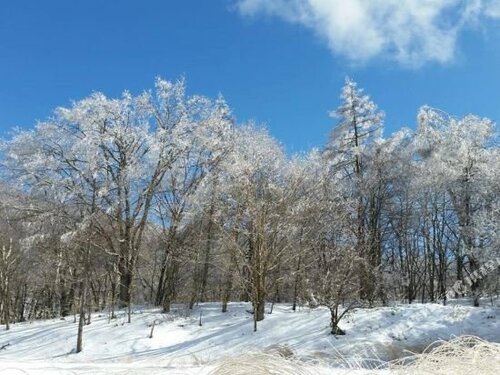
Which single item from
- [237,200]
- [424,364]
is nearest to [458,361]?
[424,364]

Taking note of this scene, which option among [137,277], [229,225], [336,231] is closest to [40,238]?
[137,277]

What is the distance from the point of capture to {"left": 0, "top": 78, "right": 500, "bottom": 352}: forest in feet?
64.5

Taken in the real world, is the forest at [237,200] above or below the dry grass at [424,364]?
above

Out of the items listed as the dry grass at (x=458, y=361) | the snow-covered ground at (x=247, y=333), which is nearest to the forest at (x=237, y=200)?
the snow-covered ground at (x=247, y=333)

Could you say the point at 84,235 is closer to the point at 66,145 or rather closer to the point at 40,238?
the point at 40,238

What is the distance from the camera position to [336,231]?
2103 centimetres

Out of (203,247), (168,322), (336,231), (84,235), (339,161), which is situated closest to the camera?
(84,235)

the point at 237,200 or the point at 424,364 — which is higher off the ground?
the point at 237,200

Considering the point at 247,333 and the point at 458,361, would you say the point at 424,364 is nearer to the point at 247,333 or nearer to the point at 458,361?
the point at 458,361

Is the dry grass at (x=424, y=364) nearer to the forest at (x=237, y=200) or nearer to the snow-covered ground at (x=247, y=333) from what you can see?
the snow-covered ground at (x=247, y=333)

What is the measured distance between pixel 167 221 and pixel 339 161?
832 cm

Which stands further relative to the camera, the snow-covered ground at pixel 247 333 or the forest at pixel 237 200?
the forest at pixel 237 200

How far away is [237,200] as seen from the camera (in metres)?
19.9

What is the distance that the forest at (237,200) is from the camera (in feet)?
64.5
